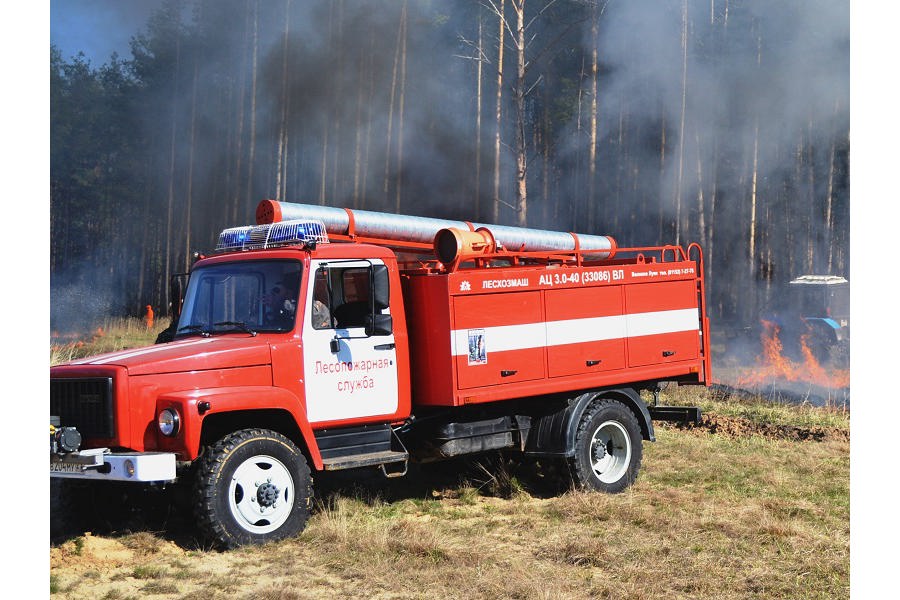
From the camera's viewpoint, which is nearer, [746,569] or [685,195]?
[746,569]

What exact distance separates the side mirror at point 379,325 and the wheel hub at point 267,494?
1.39 meters

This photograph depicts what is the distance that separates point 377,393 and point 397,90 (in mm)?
20893

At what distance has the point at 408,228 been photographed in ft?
30.3

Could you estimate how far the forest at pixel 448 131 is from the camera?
87.7 ft

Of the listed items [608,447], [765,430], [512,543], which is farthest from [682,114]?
[512,543]

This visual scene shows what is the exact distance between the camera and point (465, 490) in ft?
30.6

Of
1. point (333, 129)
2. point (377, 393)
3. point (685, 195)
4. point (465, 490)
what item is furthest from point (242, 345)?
point (685, 195)

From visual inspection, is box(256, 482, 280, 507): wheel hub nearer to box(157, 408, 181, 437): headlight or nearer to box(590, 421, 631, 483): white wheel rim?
box(157, 408, 181, 437): headlight

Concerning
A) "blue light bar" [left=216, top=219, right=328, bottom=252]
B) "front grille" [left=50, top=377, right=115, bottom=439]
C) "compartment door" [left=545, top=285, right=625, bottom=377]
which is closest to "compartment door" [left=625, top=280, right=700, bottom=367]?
"compartment door" [left=545, top=285, right=625, bottom=377]

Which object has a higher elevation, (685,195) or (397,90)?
(397,90)

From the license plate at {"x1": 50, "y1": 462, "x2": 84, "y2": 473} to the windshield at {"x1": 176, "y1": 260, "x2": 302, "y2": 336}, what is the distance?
160 centimetres

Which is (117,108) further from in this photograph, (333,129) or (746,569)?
(746,569)

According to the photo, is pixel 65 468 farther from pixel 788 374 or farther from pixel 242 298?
pixel 788 374

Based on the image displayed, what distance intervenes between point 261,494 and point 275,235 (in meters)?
2.16
